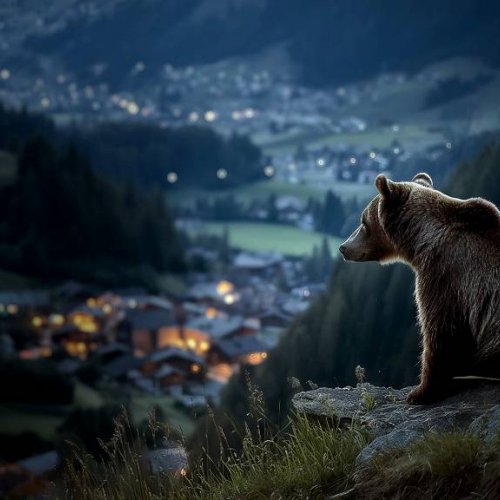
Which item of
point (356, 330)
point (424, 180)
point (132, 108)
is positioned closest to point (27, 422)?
point (356, 330)

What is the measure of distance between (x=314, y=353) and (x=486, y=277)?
13.9 m

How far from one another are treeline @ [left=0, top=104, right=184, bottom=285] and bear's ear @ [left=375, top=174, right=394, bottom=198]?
7730 cm

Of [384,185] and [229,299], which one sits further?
[229,299]

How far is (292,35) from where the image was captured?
407ft

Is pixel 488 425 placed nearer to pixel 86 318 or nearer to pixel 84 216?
pixel 86 318

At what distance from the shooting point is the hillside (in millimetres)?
87562

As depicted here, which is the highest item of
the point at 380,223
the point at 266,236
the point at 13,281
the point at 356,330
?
the point at 380,223

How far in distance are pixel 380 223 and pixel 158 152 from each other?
97.2 meters

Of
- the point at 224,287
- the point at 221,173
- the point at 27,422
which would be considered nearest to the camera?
the point at 27,422

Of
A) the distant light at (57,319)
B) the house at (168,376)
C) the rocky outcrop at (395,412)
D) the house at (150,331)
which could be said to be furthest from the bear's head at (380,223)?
the distant light at (57,319)

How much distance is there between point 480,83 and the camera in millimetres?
61312

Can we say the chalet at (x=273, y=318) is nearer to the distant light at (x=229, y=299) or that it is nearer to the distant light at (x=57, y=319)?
the distant light at (x=229, y=299)

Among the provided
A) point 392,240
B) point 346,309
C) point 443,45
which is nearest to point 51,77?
point 443,45

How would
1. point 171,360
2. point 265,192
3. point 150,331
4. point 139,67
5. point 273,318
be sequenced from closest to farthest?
1. point 171,360
2. point 273,318
3. point 150,331
4. point 265,192
5. point 139,67
